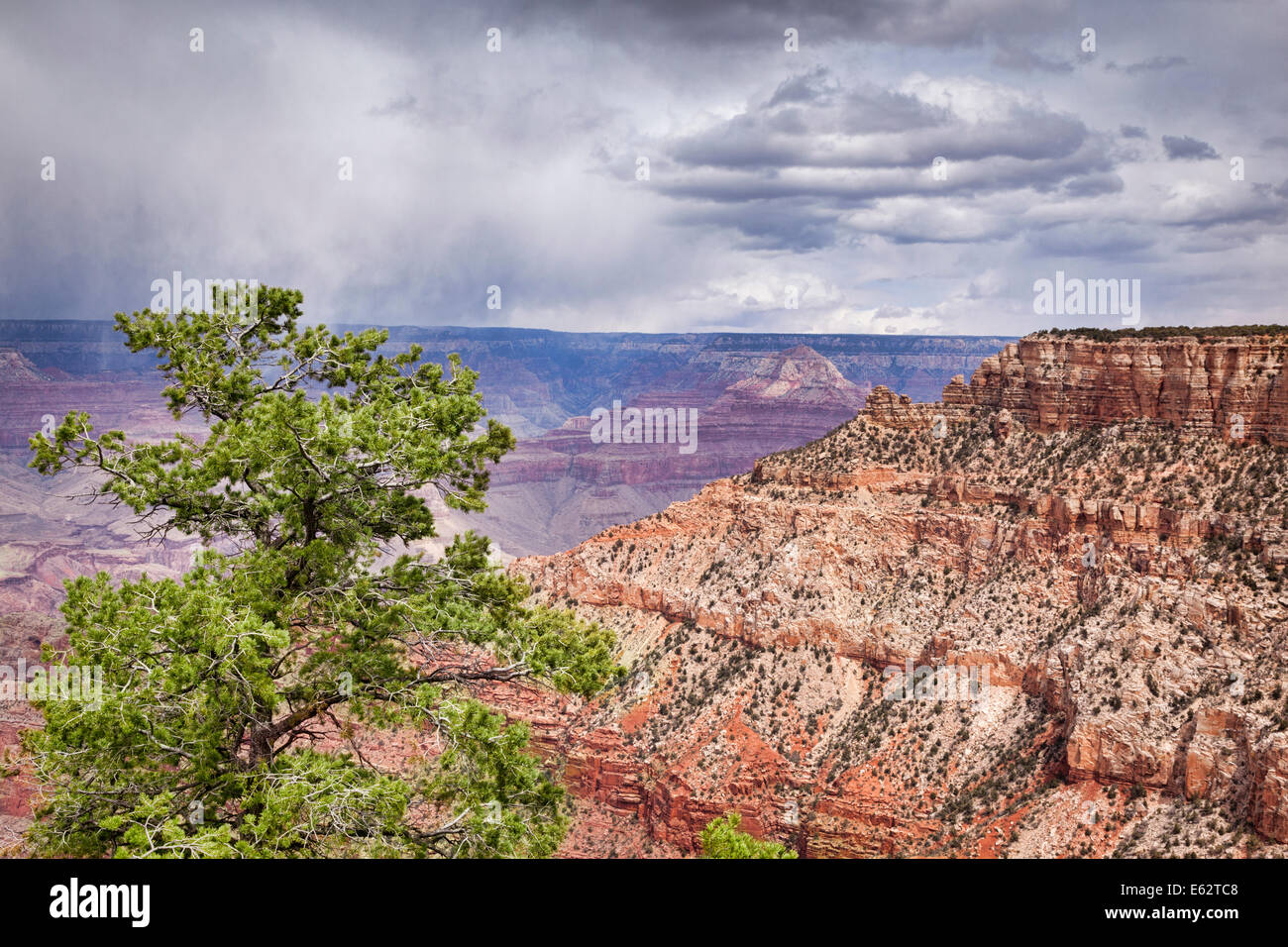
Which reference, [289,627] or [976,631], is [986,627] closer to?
[976,631]

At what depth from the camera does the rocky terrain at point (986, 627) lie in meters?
46.2

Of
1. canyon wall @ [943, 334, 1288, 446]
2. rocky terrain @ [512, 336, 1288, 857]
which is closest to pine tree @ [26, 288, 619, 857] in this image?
rocky terrain @ [512, 336, 1288, 857]

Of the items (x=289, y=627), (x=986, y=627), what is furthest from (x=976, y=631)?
(x=289, y=627)

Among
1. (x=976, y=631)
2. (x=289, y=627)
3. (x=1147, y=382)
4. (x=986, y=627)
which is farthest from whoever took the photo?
(x=1147, y=382)

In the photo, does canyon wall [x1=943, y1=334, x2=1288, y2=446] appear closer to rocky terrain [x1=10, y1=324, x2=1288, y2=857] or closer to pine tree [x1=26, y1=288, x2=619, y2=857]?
rocky terrain [x1=10, y1=324, x2=1288, y2=857]

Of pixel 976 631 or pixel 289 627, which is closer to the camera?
pixel 289 627

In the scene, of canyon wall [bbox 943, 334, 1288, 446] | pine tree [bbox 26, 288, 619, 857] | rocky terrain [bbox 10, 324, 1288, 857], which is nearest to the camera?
pine tree [bbox 26, 288, 619, 857]

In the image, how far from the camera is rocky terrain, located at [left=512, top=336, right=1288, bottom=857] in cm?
4622

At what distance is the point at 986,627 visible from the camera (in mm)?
58062

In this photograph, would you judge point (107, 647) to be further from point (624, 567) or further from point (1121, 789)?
point (624, 567)

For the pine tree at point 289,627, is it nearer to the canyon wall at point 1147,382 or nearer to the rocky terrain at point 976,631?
the rocky terrain at point 976,631

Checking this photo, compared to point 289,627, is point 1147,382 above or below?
above

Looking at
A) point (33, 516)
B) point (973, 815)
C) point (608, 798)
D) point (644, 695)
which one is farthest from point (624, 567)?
point (33, 516)

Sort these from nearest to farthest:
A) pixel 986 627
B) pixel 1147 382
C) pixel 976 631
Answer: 1. pixel 986 627
2. pixel 976 631
3. pixel 1147 382
